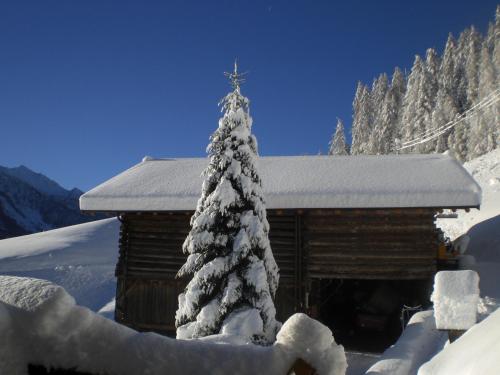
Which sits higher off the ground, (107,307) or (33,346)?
(33,346)

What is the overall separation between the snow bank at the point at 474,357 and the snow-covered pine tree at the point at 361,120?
216 feet

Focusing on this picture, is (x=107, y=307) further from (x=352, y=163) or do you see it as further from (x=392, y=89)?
(x=392, y=89)

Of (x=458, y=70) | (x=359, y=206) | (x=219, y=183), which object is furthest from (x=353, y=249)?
(x=458, y=70)

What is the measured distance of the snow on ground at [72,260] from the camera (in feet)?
76.2

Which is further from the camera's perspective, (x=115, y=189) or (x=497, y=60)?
(x=497, y=60)

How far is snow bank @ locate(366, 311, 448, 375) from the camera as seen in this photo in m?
7.31

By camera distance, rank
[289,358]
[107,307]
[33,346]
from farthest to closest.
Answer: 1. [107,307]
2. [289,358]
3. [33,346]

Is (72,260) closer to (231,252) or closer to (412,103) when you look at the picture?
(231,252)

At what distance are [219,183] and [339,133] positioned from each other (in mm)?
61993

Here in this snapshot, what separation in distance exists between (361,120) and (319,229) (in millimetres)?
61083

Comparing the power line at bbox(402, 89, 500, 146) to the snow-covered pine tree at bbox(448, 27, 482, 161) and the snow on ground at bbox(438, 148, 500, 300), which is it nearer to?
the snow-covered pine tree at bbox(448, 27, 482, 161)

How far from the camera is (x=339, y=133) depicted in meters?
70.0

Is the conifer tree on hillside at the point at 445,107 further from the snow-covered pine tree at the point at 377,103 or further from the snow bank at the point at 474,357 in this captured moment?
the snow bank at the point at 474,357

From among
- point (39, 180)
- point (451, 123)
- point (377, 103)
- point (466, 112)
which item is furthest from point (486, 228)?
point (39, 180)
